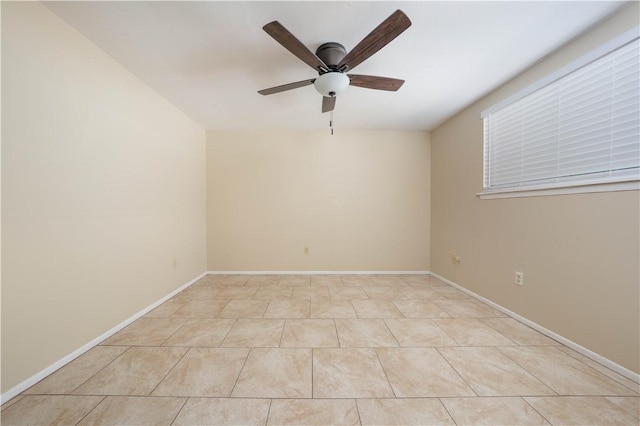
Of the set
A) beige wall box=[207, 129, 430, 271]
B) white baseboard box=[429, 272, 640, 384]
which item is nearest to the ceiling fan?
beige wall box=[207, 129, 430, 271]

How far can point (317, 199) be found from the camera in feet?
11.8

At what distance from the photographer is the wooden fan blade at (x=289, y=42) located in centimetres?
128

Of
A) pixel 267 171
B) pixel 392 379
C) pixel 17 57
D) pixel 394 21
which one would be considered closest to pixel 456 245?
pixel 392 379

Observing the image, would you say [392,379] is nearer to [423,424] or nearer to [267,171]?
[423,424]

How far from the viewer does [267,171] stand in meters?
3.57

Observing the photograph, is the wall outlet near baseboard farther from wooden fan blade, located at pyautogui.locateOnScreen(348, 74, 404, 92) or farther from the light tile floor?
wooden fan blade, located at pyautogui.locateOnScreen(348, 74, 404, 92)

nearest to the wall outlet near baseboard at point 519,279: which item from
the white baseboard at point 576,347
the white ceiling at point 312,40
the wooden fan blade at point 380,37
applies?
the white baseboard at point 576,347

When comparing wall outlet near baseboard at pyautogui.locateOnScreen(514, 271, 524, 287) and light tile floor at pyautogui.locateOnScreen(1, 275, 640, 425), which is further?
wall outlet near baseboard at pyautogui.locateOnScreen(514, 271, 524, 287)

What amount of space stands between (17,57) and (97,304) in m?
1.72

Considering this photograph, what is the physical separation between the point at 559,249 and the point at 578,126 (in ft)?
3.12

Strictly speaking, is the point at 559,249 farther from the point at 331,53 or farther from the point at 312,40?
the point at 312,40

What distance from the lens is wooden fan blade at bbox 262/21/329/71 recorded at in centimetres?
128

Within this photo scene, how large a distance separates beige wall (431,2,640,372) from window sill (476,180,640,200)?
0.04 meters

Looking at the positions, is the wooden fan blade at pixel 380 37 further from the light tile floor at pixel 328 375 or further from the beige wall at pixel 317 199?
the light tile floor at pixel 328 375
